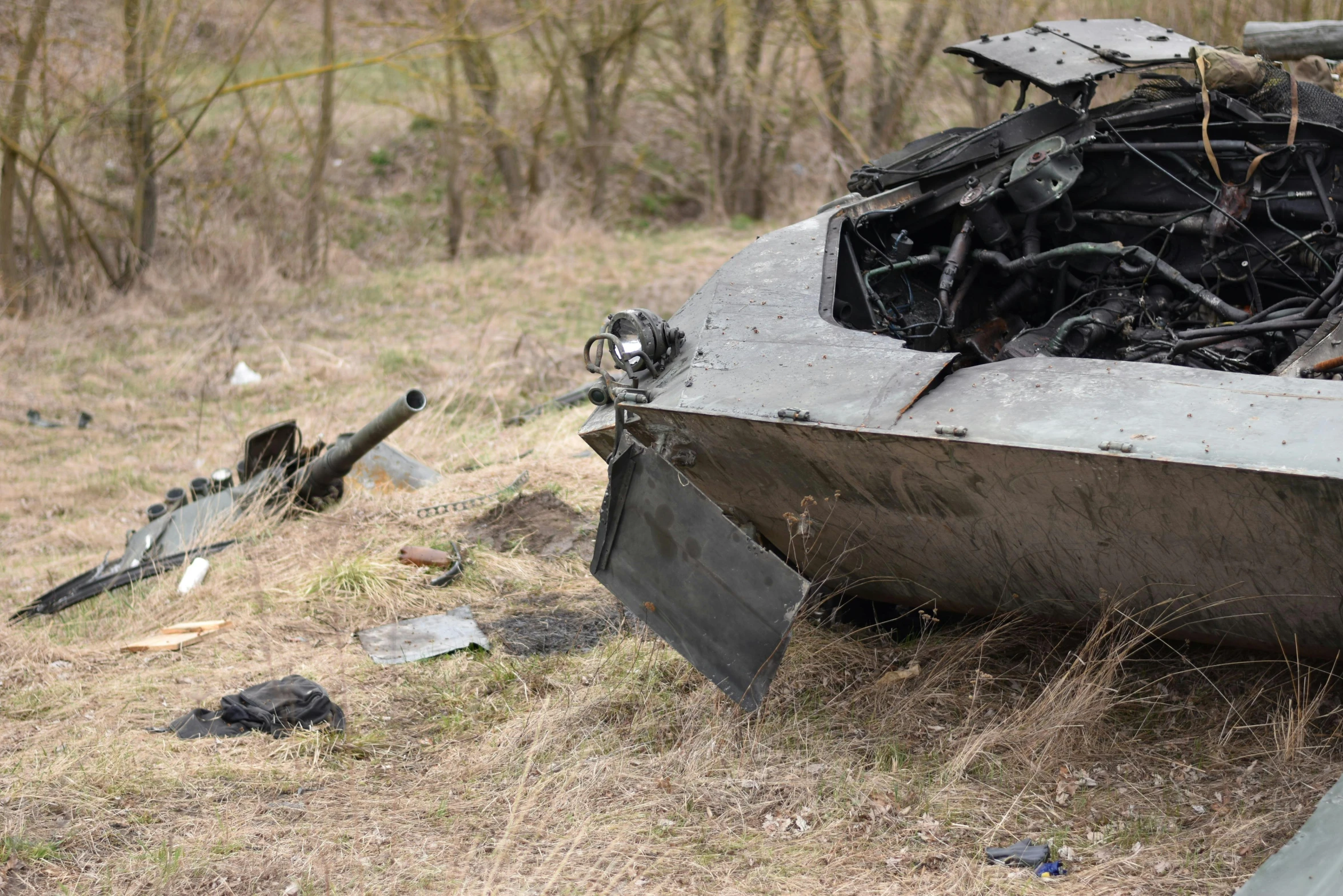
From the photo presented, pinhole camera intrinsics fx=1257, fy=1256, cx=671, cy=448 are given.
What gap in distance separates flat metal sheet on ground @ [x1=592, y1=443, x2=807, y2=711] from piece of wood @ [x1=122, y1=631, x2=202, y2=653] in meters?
2.23

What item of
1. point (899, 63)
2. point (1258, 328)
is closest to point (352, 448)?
point (1258, 328)

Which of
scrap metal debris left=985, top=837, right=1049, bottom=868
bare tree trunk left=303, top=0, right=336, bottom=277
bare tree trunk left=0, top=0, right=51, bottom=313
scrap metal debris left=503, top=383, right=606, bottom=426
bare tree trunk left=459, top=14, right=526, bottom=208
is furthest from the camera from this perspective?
bare tree trunk left=459, top=14, right=526, bottom=208

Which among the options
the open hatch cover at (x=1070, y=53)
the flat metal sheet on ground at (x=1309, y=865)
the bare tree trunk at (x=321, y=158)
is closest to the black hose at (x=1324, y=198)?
the open hatch cover at (x=1070, y=53)

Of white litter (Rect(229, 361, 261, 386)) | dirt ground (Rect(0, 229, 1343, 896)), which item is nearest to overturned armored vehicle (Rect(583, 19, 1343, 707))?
dirt ground (Rect(0, 229, 1343, 896))

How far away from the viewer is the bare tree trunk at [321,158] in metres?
13.4

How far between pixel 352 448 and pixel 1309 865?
456cm

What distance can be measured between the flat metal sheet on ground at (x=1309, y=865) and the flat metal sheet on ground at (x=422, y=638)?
2.79 m

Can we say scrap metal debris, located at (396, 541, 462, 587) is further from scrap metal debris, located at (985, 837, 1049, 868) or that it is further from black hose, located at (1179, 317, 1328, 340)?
black hose, located at (1179, 317, 1328, 340)

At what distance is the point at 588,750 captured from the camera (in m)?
3.62

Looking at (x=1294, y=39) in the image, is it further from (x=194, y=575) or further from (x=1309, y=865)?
(x=194, y=575)

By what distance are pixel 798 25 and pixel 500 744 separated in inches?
508

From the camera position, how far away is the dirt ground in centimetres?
305

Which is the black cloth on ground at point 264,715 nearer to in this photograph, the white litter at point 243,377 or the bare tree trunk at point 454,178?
the white litter at point 243,377

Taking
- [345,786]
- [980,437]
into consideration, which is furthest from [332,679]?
[980,437]
